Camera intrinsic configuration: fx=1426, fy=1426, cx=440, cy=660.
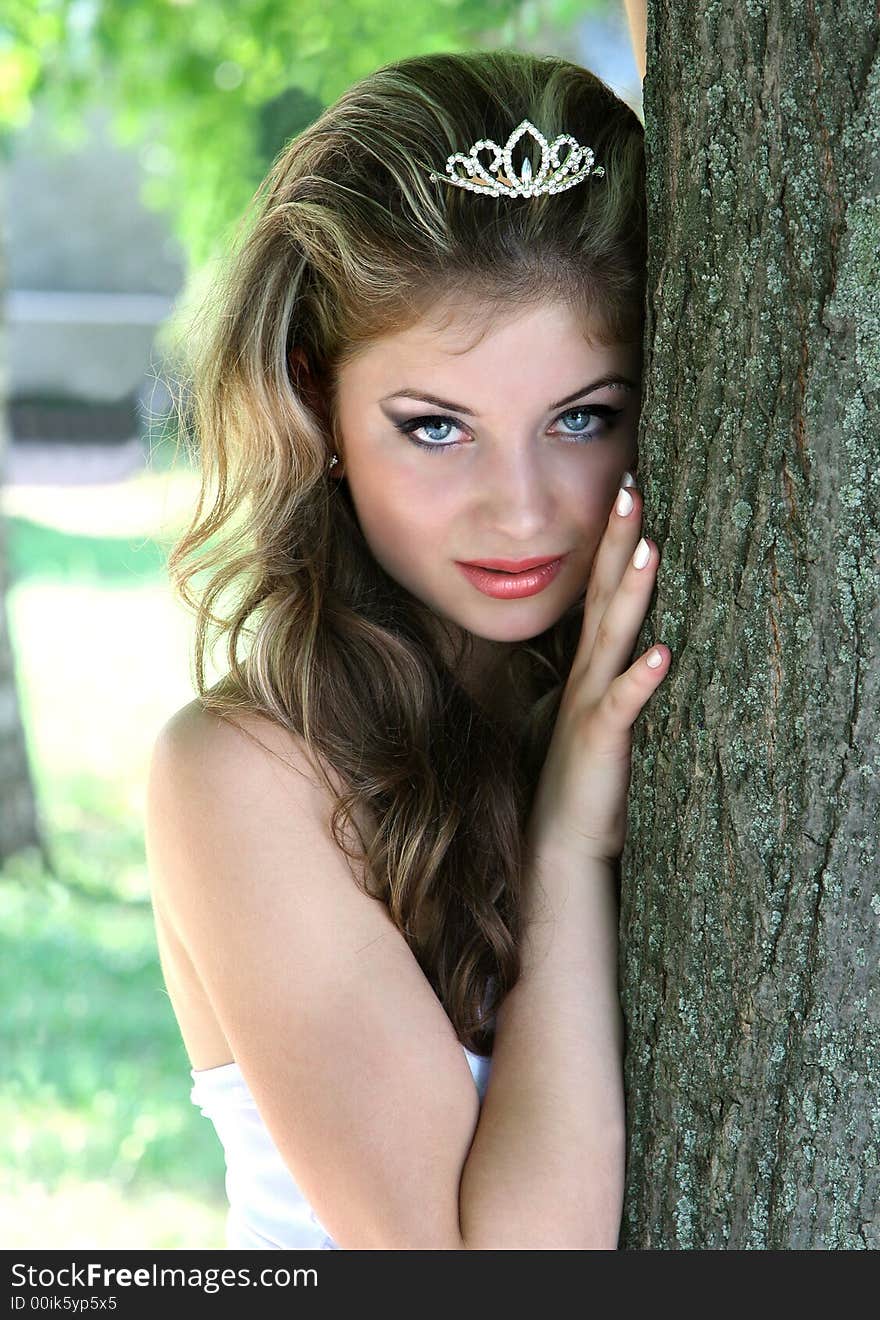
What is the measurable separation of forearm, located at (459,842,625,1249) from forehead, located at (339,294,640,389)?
1.91 ft

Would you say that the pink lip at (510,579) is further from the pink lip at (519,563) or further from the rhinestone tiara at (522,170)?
the rhinestone tiara at (522,170)

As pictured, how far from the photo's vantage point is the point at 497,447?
173 cm

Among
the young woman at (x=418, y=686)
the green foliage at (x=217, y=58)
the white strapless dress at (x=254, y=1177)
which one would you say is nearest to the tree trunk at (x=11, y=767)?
the green foliage at (x=217, y=58)

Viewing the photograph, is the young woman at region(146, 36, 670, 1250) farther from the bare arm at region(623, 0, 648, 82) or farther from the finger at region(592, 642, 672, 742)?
the bare arm at region(623, 0, 648, 82)

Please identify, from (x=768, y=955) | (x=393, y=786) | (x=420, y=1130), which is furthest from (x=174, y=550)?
(x=768, y=955)

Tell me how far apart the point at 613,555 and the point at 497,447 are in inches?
9.0

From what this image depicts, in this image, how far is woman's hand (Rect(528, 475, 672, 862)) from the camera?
1547 millimetres

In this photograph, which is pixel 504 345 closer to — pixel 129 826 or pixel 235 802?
pixel 235 802

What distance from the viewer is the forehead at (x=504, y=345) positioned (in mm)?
1710

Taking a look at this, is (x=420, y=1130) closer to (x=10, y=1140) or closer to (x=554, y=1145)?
(x=554, y=1145)

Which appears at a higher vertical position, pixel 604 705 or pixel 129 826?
pixel 604 705

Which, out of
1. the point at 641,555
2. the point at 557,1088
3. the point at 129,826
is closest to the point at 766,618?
the point at 641,555

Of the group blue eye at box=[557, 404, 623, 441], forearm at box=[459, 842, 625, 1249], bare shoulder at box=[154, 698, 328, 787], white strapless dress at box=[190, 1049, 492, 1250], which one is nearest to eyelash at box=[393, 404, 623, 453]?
blue eye at box=[557, 404, 623, 441]

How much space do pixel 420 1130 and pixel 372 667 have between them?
2.15ft
